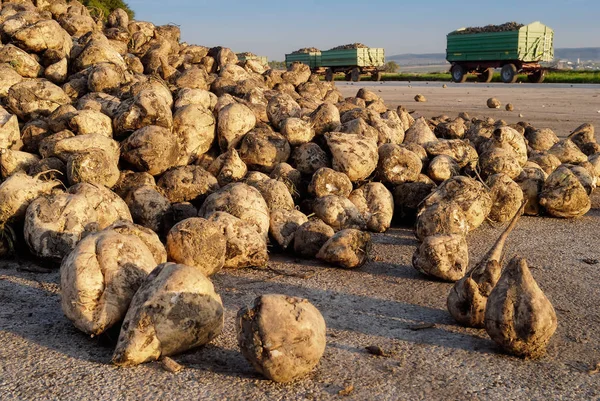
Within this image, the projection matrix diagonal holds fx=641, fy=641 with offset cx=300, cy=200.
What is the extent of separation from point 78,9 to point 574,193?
28.8ft

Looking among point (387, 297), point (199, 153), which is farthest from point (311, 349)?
point (199, 153)

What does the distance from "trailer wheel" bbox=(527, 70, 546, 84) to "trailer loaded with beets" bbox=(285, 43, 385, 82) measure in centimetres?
1002

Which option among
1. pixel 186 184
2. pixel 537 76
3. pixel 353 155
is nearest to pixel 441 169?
pixel 353 155

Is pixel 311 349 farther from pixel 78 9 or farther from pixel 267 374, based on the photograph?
pixel 78 9

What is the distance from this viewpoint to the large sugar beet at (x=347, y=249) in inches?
223

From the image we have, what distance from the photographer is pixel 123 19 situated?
1156cm

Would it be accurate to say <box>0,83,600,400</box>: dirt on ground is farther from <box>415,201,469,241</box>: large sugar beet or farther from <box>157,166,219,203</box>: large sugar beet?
<box>157,166,219,203</box>: large sugar beet

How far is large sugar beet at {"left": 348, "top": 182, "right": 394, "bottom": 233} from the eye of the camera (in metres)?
6.94

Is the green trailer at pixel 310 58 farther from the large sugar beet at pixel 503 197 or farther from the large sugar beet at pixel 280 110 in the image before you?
the large sugar beet at pixel 503 197

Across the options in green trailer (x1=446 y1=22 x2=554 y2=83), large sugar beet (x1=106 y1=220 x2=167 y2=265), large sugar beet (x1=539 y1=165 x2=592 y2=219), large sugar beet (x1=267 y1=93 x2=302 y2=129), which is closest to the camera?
large sugar beet (x1=106 y1=220 x2=167 y2=265)

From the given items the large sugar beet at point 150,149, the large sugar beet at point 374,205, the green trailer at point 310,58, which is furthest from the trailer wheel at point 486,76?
the large sugar beet at point 150,149

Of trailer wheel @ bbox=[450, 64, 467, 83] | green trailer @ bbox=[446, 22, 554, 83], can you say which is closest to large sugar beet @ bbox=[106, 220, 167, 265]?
green trailer @ bbox=[446, 22, 554, 83]

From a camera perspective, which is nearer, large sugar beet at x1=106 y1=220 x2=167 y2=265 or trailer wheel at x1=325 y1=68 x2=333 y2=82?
large sugar beet at x1=106 y1=220 x2=167 y2=265

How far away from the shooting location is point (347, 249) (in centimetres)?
565
